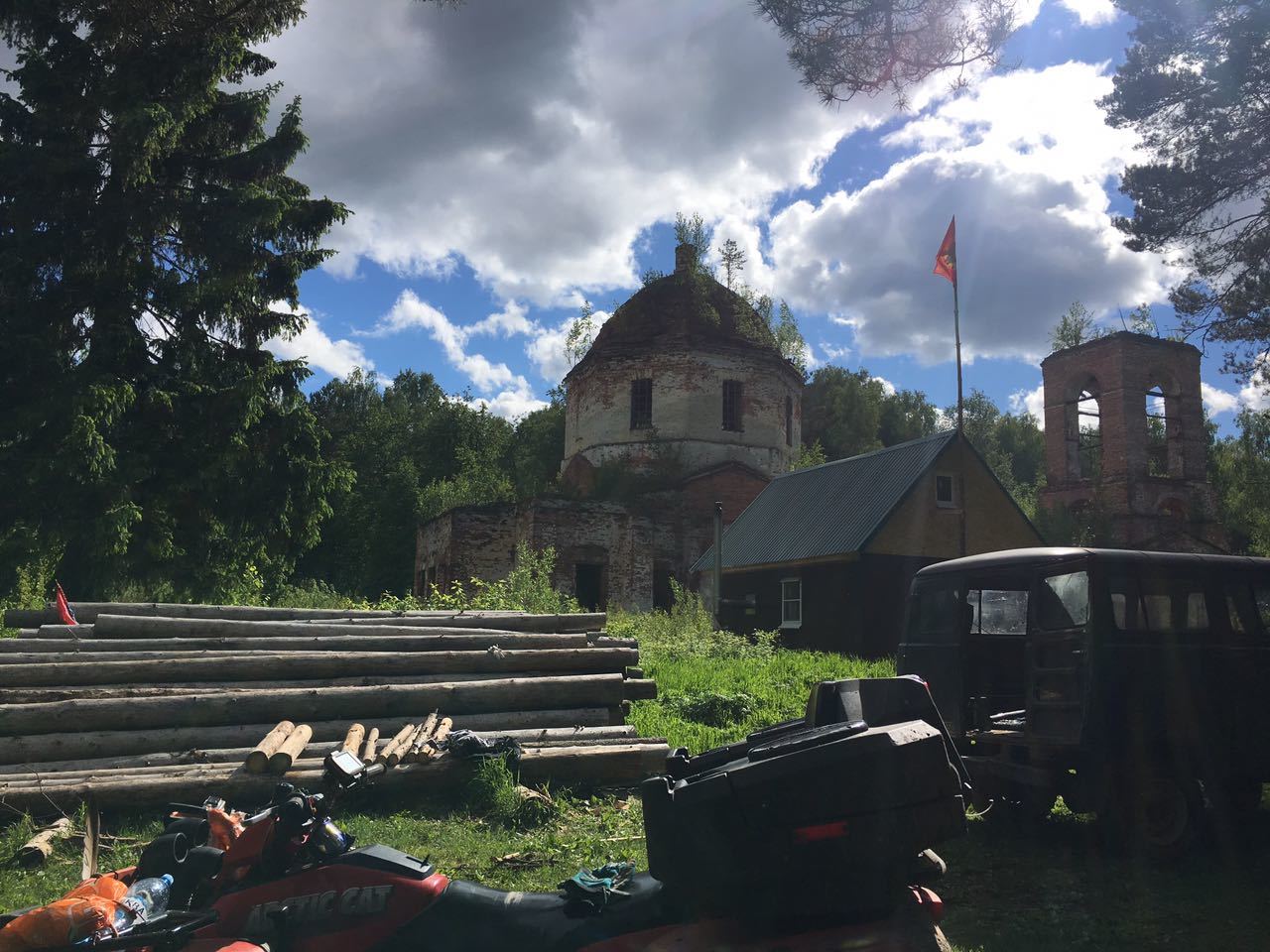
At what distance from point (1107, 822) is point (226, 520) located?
1624 cm

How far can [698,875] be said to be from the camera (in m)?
2.67

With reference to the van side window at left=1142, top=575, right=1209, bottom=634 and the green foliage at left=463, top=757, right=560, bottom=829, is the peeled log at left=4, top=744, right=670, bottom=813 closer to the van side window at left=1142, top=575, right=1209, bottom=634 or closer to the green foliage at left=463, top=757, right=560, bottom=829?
the green foliage at left=463, top=757, right=560, bottom=829

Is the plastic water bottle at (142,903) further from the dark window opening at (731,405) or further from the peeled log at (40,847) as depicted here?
the dark window opening at (731,405)

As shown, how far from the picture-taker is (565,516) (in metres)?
29.5

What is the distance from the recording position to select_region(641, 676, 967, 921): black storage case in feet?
8.39

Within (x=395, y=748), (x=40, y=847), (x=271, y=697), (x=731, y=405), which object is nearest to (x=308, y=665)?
(x=271, y=697)

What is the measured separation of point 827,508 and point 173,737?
18171mm

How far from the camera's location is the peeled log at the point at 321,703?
297 inches

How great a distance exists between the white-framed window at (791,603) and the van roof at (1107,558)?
1503 cm

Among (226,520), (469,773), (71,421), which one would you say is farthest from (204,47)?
(469,773)

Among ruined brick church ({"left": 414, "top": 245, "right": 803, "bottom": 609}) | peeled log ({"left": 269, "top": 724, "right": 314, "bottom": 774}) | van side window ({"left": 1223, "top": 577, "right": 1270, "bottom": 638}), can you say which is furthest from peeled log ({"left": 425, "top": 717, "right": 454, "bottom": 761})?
ruined brick church ({"left": 414, "top": 245, "right": 803, "bottom": 609})

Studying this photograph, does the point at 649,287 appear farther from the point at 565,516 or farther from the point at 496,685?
the point at 496,685

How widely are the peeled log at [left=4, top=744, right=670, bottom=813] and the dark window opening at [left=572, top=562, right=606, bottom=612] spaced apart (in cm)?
2167

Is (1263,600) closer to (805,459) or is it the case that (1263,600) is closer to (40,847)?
(40,847)
